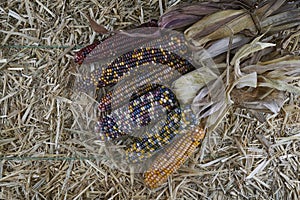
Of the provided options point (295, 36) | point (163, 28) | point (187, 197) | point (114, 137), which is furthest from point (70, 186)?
point (295, 36)

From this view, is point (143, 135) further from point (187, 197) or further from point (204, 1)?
point (204, 1)

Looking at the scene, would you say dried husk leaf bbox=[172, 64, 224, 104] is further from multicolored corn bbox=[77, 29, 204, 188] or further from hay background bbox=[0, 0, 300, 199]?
hay background bbox=[0, 0, 300, 199]

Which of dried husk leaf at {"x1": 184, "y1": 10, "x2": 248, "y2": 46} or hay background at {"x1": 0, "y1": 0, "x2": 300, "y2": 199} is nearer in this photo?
dried husk leaf at {"x1": 184, "y1": 10, "x2": 248, "y2": 46}

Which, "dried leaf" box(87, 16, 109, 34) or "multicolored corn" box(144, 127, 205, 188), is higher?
"dried leaf" box(87, 16, 109, 34)

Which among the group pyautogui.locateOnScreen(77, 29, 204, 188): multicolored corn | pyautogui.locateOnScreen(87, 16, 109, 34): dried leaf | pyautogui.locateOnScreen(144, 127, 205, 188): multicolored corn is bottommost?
pyautogui.locateOnScreen(144, 127, 205, 188): multicolored corn

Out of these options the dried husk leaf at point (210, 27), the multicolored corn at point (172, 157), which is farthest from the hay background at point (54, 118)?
the dried husk leaf at point (210, 27)

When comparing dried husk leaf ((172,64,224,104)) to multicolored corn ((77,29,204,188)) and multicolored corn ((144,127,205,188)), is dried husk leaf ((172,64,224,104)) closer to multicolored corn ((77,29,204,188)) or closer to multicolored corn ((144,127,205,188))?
multicolored corn ((77,29,204,188))

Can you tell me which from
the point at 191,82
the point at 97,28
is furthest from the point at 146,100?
the point at 97,28

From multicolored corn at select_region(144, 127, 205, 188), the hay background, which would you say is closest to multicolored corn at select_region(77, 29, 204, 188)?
multicolored corn at select_region(144, 127, 205, 188)
